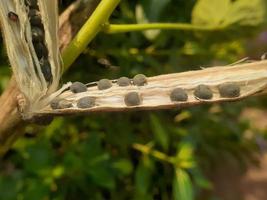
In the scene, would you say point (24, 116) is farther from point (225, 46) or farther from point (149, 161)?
point (225, 46)

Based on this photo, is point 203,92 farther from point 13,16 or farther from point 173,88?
point 13,16

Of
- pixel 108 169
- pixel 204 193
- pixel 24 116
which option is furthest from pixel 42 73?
pixel 204 193

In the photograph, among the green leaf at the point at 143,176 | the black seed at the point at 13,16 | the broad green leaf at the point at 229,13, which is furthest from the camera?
the green leaf at the point at 143,176

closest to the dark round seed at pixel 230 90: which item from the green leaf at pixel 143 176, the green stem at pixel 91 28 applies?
the green stem at pixel 91 28

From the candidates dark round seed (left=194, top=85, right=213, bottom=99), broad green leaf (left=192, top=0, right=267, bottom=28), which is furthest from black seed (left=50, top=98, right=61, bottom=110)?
broad green leaf (left=192, top=0, right=267, bottom=28)

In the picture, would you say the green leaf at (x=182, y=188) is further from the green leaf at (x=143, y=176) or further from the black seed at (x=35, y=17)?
the black seed at (x=35, y=17)

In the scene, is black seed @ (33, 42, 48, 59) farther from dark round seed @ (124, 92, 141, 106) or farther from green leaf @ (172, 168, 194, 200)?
green leaf @ (172, 168, 194, 200)
